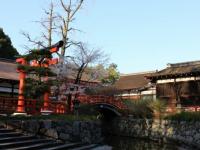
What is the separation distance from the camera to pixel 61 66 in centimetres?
2269

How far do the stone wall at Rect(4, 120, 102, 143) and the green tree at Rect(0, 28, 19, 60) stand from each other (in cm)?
2825

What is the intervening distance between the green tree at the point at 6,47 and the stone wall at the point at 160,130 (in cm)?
1975

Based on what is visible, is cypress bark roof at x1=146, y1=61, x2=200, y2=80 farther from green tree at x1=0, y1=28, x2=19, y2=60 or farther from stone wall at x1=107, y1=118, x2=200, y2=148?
green tree at x1=0, y1=28, x2=19, y2=60

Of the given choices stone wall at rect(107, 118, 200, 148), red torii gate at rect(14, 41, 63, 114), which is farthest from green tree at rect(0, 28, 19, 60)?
red torii gate at rect(14, 41, 63, 114)

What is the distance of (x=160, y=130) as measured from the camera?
3006cm

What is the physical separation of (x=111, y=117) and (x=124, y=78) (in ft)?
54.2

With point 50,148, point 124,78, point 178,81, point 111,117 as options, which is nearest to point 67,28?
point 111,117

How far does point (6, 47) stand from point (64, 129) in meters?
31.9

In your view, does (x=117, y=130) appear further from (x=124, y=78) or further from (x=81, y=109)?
(x=124, y=78)

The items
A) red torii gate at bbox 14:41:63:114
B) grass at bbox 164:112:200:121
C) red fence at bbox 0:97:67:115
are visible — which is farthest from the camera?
grass at bbox 164:112:200:121

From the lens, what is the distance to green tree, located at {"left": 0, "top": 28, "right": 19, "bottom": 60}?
48.0 meters

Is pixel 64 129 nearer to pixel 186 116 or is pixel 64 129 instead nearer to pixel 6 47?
pixel 186 116

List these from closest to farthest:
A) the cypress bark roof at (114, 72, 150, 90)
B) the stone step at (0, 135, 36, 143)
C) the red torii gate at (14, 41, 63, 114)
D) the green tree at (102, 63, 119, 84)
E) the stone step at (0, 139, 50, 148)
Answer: the stone step at (0, 139, 50, 148), the stone step at (0, 135, 36, 143), the red torii gate at (14, 41, 63, 114), the cypress bark roof at (114, 72, 150, 90), the green tree at (102, 63, 119, 84)

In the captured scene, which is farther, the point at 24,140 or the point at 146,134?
the point at 146,134
